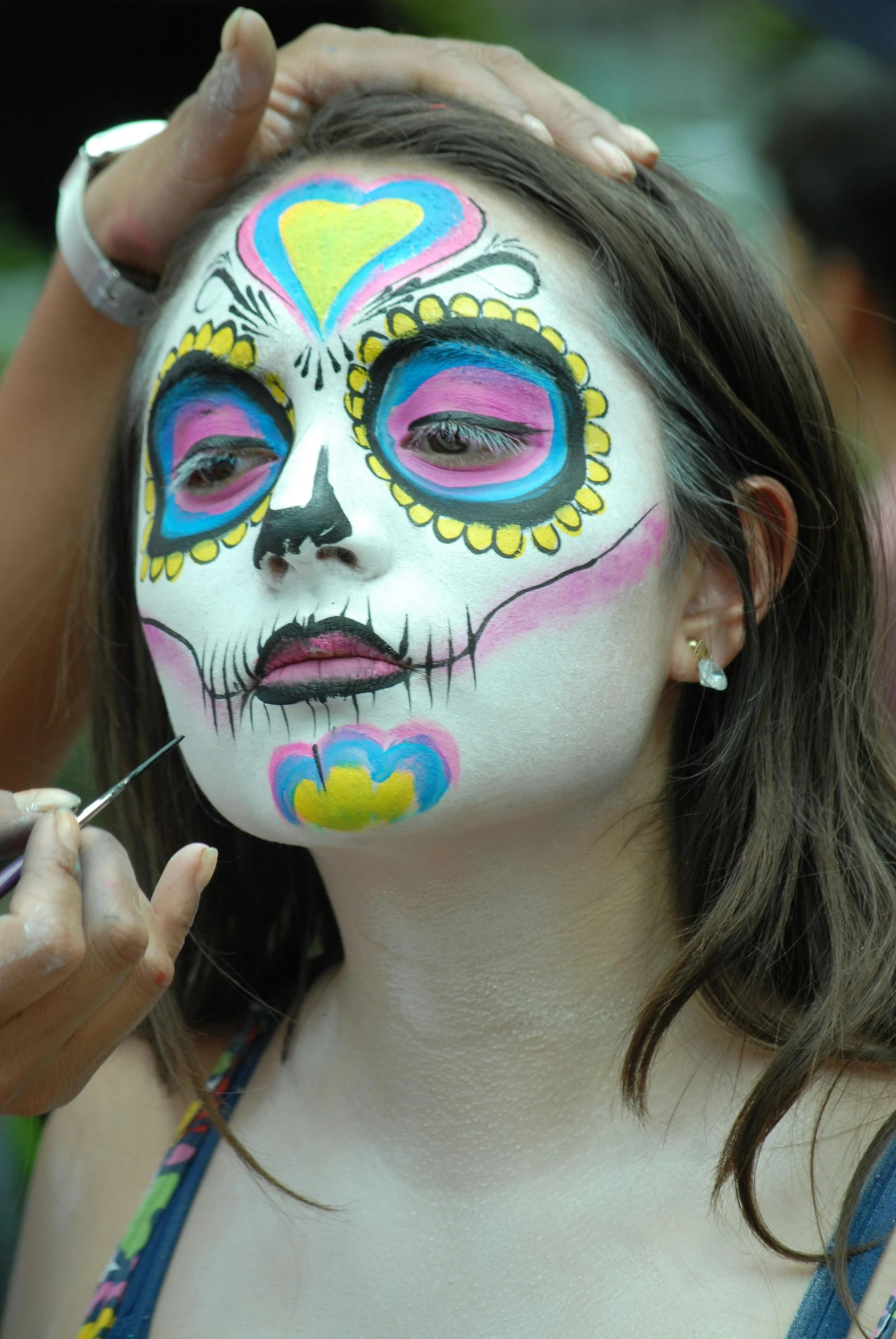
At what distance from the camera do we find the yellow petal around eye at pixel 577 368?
5.73 ft

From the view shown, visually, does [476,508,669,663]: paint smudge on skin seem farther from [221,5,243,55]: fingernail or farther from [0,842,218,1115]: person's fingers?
[221,5,243,55]: fingernail

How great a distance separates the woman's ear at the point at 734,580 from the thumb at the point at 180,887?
692 mm

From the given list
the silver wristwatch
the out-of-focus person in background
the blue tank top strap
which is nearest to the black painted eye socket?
the silver wristwatch

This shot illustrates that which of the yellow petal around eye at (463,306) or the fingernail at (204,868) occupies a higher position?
the yellow petal around eye at (463,306)

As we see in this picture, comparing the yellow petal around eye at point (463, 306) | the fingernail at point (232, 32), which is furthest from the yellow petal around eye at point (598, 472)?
the fingernail at point (232, 32)

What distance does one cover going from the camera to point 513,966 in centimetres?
178

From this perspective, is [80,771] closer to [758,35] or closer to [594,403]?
[594,403]

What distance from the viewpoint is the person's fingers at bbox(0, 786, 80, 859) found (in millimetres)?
1436

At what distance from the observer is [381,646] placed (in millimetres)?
1613

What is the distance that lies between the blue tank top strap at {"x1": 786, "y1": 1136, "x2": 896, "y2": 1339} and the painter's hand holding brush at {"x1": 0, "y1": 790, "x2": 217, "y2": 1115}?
757 mm

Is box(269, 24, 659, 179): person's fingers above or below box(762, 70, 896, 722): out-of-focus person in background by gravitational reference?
below

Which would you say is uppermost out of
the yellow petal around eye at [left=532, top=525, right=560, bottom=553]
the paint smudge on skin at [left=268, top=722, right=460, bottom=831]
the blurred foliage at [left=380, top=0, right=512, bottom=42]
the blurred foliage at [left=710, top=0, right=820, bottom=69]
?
the blurred foliage at [left=710, top=0, right=820, bottom=69]

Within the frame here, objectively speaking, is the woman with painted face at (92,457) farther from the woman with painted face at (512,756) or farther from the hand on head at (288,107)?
the woman with painted face at (512,756)

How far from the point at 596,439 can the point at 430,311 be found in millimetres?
253
